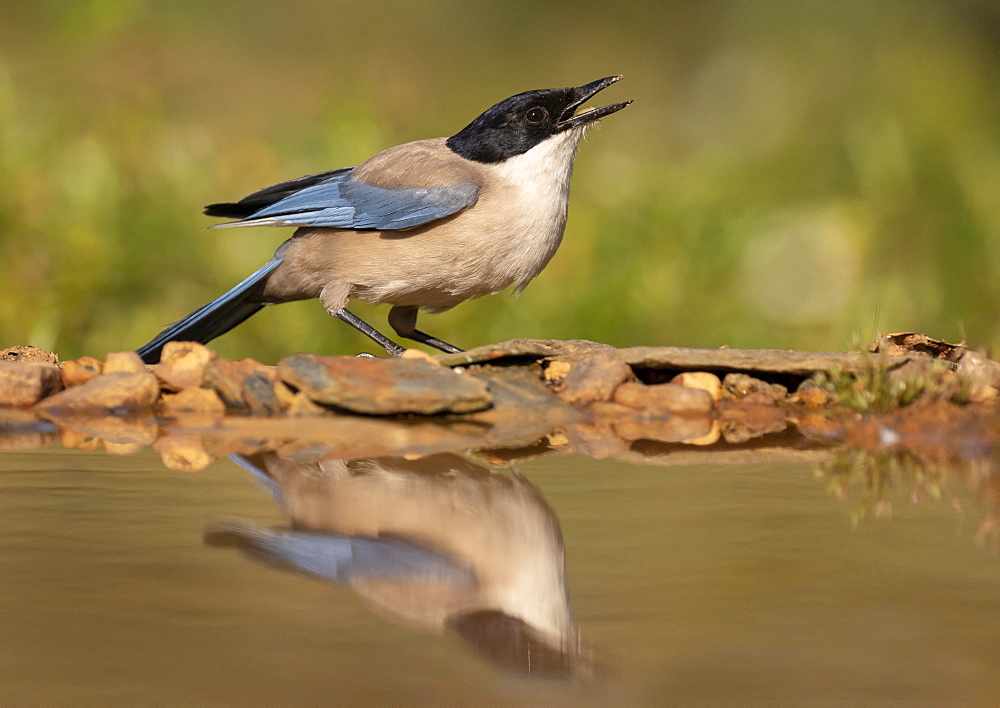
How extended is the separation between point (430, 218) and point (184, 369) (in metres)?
1.29

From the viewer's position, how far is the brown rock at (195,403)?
3.54 meters

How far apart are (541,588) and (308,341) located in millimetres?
4849

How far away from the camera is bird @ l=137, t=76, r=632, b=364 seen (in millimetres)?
4559

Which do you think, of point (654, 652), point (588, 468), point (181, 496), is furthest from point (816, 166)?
point (654, 652)

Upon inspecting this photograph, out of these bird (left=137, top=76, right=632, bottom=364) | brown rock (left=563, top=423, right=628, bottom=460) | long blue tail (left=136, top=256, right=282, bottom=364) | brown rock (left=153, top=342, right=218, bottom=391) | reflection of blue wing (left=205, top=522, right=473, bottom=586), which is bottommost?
reflection of blue wing (left=205, top=522, right=473, bottom=586)

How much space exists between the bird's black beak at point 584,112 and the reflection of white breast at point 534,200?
4 cm

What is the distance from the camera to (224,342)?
664 centimetres

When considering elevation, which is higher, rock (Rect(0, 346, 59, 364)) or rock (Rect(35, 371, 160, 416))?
rock (Rect(0, 346, 59, 364))

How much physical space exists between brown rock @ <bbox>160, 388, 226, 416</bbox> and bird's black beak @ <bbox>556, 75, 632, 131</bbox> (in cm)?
200

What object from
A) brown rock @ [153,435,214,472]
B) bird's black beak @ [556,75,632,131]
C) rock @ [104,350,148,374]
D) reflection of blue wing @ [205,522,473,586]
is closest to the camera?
reflection of blue wing @ [205,522,473,586]

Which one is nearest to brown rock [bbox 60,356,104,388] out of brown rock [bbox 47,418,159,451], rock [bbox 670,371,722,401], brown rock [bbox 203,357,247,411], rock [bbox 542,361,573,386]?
brown rock [bbox 47,418,159,451]

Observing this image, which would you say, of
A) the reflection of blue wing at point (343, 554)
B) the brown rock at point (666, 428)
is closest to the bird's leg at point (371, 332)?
the brown rock at point (666, 428)

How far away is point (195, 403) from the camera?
356 cm

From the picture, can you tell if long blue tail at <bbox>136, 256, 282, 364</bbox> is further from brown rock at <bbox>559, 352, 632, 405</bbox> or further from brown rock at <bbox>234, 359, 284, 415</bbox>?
brown rock at <bbox>559, 352, 632, 405</bbox>
